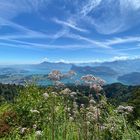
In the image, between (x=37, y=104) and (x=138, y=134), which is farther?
(x=37, y=104)

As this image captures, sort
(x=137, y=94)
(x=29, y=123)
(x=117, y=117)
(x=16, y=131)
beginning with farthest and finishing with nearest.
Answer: (x=137, y=94) → (x=29, y=123) → (x=16, y=131) → (x=117, y=117)

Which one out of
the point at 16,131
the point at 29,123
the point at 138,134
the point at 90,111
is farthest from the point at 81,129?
the point at 29,123

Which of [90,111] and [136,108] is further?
[136,108]

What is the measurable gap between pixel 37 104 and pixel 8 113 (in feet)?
3.78

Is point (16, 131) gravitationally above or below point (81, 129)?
below

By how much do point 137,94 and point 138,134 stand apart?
348 inches

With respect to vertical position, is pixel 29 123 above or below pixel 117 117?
below

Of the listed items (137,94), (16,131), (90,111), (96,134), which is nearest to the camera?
(90,111)

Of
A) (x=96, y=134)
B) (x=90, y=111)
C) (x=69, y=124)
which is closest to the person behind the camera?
(x=90, y=111)

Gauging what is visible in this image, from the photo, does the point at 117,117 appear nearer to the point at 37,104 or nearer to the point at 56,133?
the point at 56,133

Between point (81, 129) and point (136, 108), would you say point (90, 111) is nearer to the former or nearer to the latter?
point (81, 129)

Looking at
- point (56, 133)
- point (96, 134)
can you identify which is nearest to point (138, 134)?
point (96, 134)

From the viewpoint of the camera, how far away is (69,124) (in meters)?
11.5

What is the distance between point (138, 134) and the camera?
923cm
